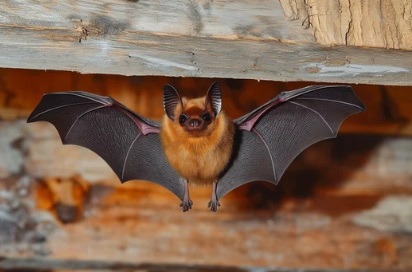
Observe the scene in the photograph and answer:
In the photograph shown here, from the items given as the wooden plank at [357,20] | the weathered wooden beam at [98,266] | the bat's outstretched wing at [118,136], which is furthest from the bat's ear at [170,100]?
the weathered wooden beam at [98,266]

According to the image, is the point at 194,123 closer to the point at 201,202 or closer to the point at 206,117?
the point at 206,117

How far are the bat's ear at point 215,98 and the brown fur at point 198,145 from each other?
1 centimetres

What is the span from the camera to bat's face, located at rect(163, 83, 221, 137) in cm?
173

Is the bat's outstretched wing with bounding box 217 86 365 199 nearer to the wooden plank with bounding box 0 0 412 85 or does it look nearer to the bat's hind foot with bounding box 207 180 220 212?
the bat's hind foot with bounding box 207 180 220 212

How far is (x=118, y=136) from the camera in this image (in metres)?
1.97

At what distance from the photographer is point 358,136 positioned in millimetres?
2285

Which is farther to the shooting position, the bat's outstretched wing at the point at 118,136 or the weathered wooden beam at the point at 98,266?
→ the weathered wooden beam at the point at 98,266

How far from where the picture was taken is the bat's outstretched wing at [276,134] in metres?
1.85

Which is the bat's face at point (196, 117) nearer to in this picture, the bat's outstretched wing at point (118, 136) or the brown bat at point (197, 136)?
the brown bat at point (197, 136)

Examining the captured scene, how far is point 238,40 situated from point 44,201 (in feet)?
3.39

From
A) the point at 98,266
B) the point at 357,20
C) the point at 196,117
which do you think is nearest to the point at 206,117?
the point at 196,117

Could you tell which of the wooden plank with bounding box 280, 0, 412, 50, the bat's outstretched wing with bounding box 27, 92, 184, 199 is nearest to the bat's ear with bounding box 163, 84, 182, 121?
the bat's outstretched wing with bounding box 27, 92, 184, 199

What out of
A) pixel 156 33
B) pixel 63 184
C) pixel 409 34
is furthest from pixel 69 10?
pixel 63 184

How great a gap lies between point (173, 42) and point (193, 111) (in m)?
0.35
